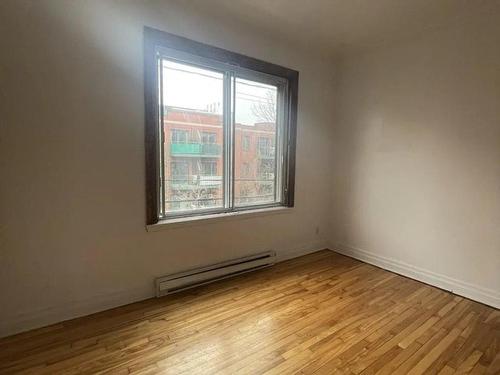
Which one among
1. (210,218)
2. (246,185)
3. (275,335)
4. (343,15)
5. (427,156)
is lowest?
(275,335)

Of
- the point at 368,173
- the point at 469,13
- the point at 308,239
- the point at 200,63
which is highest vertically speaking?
the point at 469,13

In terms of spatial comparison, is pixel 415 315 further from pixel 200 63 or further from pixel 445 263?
pixel 200 63

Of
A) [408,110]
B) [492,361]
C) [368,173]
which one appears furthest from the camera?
[368,173]

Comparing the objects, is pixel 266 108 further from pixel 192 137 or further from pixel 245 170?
pixel 192 137

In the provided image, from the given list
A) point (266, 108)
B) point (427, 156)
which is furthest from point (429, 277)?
point (266, 108)

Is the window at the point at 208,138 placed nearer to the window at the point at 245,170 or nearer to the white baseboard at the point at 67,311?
the window at the point at 245,170

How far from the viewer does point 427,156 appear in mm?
2926

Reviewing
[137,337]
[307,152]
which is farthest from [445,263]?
[137,337]

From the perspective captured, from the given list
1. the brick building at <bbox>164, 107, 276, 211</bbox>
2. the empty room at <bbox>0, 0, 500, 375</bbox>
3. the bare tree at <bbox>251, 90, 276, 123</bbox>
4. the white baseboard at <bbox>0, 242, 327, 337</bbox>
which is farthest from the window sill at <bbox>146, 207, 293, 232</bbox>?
the bare tree at <bbox>251, 90, 276, 123</bbox>

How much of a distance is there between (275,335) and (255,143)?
78.2 inches

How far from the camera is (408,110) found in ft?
10.0

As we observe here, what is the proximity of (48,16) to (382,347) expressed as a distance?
3.23m

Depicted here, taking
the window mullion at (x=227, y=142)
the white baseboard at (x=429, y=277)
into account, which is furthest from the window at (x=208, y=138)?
the white baseboard at (x=429, y=277)

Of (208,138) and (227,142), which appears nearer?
(208,138)
